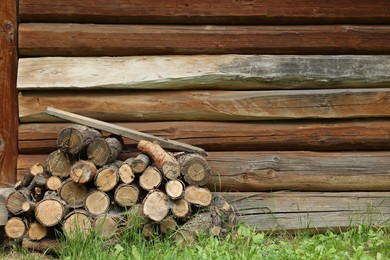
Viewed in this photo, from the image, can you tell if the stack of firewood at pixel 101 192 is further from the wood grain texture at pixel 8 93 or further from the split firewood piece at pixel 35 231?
the wood grain texture at pixel 8 93

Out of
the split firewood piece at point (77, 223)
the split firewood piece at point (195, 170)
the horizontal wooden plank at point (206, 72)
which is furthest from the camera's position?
the horizontal wooden plank at point (206, 72)

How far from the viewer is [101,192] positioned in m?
5.16

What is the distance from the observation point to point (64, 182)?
5.20 metres

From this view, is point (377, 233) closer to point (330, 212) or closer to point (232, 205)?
point (330, 212)

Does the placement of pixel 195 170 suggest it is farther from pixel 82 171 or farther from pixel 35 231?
pixel 35 231

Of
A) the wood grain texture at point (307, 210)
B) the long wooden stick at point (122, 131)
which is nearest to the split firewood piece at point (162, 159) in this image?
the long wooden stick at point (122, 131)

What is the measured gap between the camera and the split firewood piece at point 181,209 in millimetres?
5160

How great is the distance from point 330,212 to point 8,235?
245 centimetres

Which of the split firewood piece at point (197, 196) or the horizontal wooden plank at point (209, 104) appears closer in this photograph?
the split firewood piece at point (197, 196)

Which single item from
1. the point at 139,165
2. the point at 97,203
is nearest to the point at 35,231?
the point at 97,203

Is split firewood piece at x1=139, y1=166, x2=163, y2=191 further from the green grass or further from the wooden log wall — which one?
the wooden log wall

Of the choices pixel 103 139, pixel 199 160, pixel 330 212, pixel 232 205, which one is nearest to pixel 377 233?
pixel 330 212

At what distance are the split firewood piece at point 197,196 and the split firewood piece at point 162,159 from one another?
0.15 m

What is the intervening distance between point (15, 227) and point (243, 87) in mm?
1990
